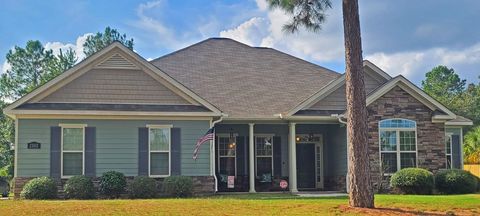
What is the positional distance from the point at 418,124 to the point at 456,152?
4.06 meters

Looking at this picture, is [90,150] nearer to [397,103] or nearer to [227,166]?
[227,166]

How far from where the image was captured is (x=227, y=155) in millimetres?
23375

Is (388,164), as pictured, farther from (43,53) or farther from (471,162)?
(43,53)

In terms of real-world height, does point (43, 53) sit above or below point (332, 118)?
above

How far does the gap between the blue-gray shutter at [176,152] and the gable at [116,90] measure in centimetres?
107

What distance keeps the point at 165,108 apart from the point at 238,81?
5.16 metres

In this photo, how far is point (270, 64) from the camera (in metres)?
27.0

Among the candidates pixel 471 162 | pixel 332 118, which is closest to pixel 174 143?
pixel 332 118

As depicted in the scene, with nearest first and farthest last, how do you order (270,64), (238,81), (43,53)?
(238,81), (270,64), (43,53)

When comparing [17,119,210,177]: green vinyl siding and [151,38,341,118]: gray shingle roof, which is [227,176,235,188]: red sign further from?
[151,38,341,118]: gray shingle roof

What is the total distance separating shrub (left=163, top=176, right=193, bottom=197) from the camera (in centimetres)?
1953

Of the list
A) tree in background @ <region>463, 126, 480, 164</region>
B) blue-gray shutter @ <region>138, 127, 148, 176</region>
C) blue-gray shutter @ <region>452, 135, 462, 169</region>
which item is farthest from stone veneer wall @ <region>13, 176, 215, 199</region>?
tree in background @ <region>463, 126, 480, 164</region>

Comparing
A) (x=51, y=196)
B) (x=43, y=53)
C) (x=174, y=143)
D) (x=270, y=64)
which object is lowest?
(x=51, y=196)

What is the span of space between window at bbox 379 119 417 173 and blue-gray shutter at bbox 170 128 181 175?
7250 mm
